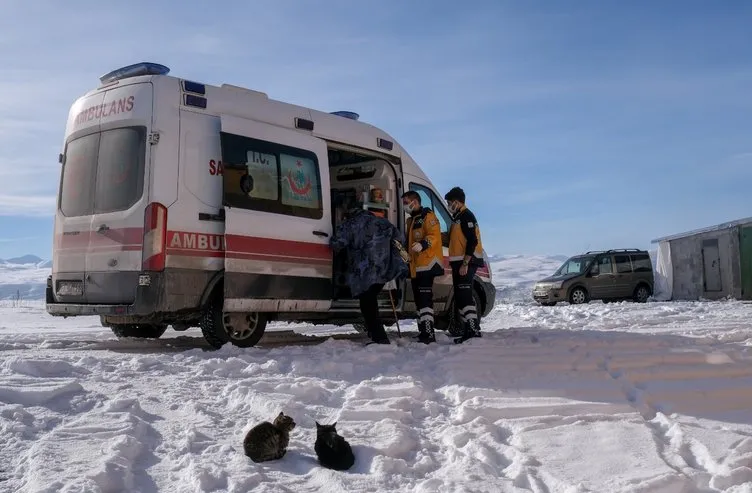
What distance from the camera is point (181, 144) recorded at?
643 cm

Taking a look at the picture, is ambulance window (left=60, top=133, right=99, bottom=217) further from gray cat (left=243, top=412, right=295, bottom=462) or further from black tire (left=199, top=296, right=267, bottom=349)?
gray cat (left=243, top=412, right=295, bottom=462)

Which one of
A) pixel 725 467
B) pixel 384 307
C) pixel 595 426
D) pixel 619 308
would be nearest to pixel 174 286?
pixel 384 307

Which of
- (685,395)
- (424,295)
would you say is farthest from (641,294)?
(685,395)

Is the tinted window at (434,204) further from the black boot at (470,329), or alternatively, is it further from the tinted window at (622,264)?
the tinted window at (622,264)

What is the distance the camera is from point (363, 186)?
8.81 meters

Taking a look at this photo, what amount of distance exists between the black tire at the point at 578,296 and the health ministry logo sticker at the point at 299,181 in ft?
49.7

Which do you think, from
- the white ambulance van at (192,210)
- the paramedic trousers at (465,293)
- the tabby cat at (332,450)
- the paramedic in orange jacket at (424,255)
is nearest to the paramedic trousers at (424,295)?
the paramedic in orange jacket at (424,255)

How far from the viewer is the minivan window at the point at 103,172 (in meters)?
6.36

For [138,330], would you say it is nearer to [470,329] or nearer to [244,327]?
[244,327]

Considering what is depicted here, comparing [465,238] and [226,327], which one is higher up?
[465,238]

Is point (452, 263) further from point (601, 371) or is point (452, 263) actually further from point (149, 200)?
point (149, 200)

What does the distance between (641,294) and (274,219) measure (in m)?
18.0

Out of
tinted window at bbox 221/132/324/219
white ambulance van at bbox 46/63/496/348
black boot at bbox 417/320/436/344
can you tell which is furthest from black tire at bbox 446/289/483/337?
tinted window at bbox 221/132/324/219

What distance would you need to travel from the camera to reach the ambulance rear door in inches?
261
